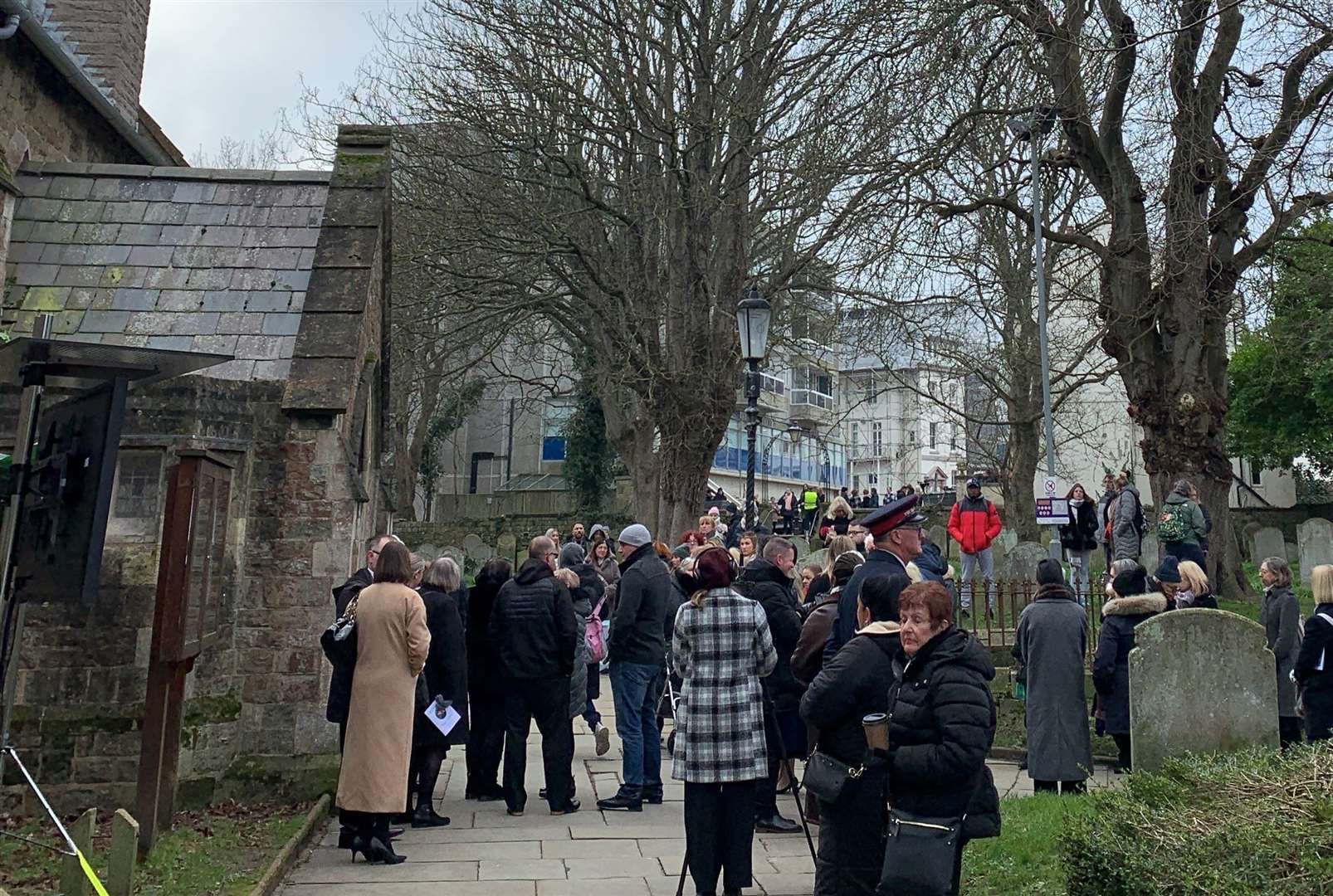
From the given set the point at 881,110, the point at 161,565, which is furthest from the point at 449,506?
the point at 161,565

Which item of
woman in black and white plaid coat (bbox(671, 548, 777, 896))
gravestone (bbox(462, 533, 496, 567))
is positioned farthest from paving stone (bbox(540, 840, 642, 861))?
gravestone (bbox(462, 533, 496, 567))

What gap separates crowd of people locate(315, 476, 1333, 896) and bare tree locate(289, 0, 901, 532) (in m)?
7.74

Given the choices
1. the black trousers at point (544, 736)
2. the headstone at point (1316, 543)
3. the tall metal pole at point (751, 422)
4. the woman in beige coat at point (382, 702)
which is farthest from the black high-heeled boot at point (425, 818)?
the headstone at point (1316, 543)

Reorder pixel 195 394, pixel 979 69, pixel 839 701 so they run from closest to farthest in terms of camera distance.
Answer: pixel 839 701
pixel 195 394
pixel 979 69

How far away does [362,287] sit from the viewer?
9539 mm

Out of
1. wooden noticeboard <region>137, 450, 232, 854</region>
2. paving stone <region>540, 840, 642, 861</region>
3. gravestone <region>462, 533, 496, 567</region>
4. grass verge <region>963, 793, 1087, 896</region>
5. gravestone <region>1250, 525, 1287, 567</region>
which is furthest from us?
gravestone <region>462, 533, 496, 567</region>

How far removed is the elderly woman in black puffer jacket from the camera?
4395mm

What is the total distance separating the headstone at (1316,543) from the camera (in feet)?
59.1

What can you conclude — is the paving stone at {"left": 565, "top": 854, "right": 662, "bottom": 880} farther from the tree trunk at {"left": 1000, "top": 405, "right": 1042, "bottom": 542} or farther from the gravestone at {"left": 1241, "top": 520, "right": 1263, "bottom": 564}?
the gravestone at {"left": 1241, "top": 520, "right": 1263, "bottom": 564}

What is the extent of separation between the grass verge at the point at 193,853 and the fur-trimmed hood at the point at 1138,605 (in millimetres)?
6363

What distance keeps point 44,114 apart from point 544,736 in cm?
990

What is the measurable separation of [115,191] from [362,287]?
291 cm

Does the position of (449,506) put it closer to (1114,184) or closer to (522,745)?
(1114,184)

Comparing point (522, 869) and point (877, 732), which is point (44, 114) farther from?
point (877, 732)
